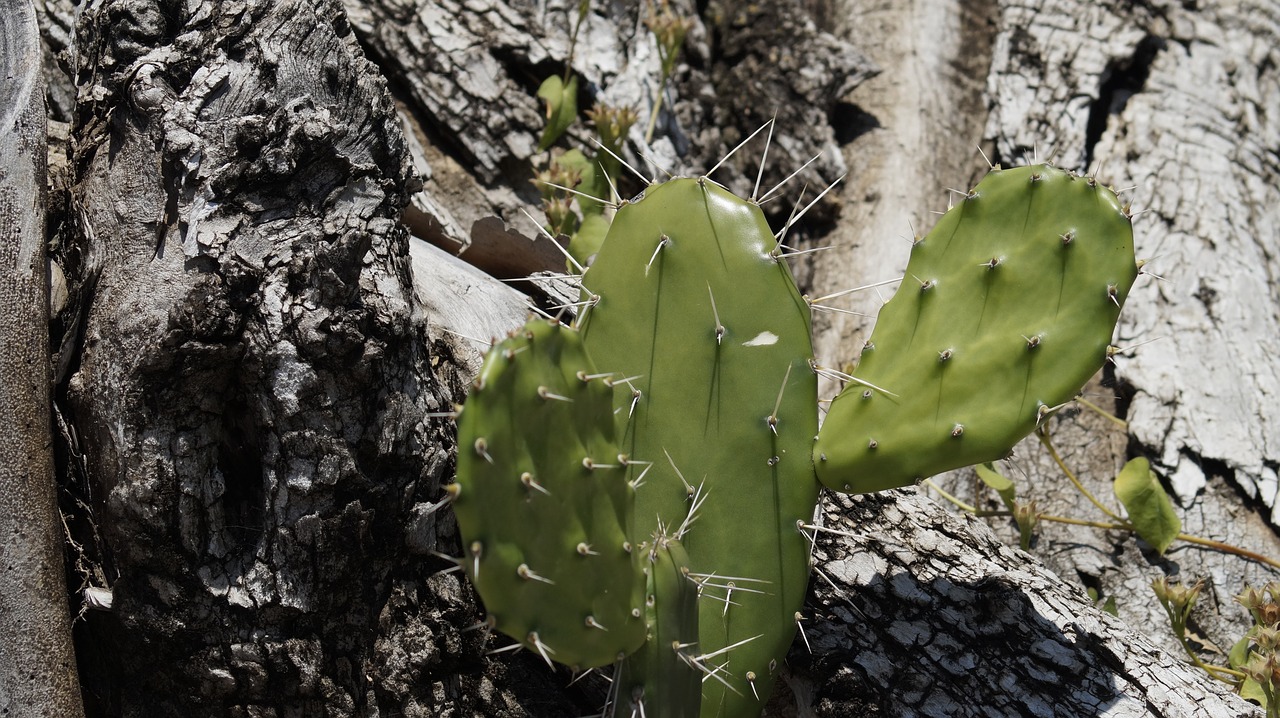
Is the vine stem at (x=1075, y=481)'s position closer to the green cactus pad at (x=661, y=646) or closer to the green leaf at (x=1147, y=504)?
the green leaf at (x=1147, y=504)

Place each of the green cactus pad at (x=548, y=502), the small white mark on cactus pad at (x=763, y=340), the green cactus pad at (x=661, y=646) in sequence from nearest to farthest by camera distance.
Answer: the green cactus pad at (x=548, y=502) → the green cactus pad at (x=661, y=646) → the small white mark on cactus pad at (x=763, y=340)

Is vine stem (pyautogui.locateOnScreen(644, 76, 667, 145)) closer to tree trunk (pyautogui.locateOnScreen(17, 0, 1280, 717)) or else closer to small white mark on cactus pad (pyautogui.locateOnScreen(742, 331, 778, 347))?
tree trunk (pyautogui.locateOnScreen(17, 0, 1280, 717))

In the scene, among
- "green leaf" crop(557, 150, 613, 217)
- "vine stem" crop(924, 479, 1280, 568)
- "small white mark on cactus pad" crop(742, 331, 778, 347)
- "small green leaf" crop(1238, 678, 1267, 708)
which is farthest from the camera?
"green leaf" crop(557, 150, 613, 217)

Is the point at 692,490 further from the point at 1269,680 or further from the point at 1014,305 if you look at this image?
the point at 1269,680

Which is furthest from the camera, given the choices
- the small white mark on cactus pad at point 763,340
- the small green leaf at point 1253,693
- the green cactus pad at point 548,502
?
the small green leaf at point 1253,693

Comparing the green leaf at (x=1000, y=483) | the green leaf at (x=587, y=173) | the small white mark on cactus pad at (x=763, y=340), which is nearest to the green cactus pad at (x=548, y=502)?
the small white mark on cactus pad at (x=763, y=340)

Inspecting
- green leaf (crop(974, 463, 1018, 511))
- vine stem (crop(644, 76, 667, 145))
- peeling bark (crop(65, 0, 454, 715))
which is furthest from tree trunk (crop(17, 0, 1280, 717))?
vine stem (crop(644, 76, 667, 145))

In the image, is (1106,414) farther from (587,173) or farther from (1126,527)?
(587,173)
